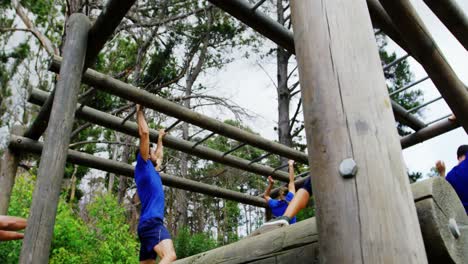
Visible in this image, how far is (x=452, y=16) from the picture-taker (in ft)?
9.43

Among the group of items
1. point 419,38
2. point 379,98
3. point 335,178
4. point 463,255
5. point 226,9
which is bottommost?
point 463,255

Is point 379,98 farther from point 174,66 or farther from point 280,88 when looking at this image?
point 174,66

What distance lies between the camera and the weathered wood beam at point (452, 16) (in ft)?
9.20

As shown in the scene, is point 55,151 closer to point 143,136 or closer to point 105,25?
point 143,136

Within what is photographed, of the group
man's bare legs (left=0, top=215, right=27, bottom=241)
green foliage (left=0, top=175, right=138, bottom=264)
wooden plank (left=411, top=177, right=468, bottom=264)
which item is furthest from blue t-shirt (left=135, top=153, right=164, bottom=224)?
green foliage (left=0, top=175, right=138, bottom=264)

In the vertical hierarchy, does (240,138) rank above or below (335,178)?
above

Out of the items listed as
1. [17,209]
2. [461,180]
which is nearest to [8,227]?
[461,180]

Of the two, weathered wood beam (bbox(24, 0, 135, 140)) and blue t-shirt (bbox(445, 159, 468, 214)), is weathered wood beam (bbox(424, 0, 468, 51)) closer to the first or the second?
blue t-shirt (bbox(445, 159, 468, 214))

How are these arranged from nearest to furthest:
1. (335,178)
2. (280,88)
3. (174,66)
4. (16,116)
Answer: (335,178) < (280,88) < (174,66) < (16,116)

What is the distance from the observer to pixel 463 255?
4.85 ft

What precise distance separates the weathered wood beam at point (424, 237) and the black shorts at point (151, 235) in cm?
133

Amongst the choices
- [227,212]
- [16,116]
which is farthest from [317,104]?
[227,212]

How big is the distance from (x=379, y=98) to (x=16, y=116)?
19277 mm

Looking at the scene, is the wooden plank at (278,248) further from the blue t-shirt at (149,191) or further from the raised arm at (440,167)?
the raised arm at (440,167)
